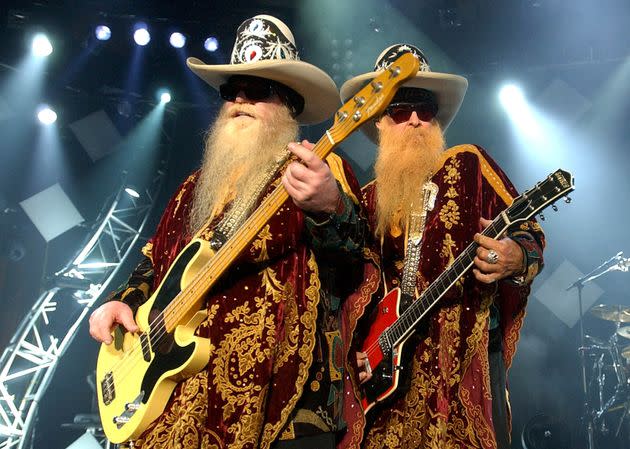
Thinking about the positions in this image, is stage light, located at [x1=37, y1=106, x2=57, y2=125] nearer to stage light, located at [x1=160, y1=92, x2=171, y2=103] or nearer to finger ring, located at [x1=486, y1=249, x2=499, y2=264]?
stage light, located at [x1=160, y1=92, x2=171, y2=103]

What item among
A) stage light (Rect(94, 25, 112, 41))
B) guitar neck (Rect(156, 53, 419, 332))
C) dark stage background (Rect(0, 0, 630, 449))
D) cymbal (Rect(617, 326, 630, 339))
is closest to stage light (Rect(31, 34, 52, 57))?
dark stage background (Rect(0, 0, 630, 449))

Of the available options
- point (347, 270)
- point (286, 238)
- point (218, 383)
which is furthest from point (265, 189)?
point (218, 383)

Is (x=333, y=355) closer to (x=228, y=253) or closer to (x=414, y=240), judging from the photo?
(x=228, y=253)

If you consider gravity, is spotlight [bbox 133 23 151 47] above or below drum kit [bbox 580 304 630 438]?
above

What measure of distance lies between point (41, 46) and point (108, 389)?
575cm

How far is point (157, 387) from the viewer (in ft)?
7.37

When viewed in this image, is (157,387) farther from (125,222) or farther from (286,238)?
(125,222)

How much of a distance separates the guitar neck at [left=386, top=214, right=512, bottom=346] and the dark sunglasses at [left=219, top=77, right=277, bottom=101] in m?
1.09

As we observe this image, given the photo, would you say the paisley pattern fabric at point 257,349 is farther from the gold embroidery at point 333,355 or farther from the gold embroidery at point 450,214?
the gold embroidery at point 450,214

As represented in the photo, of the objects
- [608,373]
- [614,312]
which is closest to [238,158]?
[614,312]

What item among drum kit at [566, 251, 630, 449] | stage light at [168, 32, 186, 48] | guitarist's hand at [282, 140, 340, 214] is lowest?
guitarist's hand at [282, 140, 340, 214]

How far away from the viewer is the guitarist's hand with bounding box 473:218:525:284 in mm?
2730

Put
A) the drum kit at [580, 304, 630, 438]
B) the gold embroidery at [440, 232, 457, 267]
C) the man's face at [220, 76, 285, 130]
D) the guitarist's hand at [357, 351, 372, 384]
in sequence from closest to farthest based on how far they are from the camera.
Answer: the man's face at [220, 76, 285, 130]
the gold embroidery at [440, 232, 457, 267]
the guitarist's hand at [357, 351, 372, 384]
the drum kit at [580, 304, 630, 438]

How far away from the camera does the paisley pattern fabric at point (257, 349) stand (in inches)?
84.6
